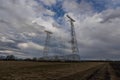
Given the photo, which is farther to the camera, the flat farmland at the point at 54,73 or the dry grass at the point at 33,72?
the flat farmland at the point at 54,73

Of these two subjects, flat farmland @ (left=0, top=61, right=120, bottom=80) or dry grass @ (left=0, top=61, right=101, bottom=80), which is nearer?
dry grass @ (left=0, top=61, right=101, bottom=80)

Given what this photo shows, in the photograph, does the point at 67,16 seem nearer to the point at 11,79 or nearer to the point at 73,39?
the point at 73,39

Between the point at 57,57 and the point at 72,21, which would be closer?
the point at 72,21

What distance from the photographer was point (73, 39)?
9506 cm

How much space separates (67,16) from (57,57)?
9633 centimetres

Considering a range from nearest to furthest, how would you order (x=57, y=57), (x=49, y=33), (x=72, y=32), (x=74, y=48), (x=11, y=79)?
(x=11, y=79)
(x=74, y=48)
(x=72, y=32)
(x=49, y=33)
(x=57, y=57)

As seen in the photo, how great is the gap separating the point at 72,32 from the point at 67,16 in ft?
26.9

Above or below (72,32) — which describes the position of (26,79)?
below

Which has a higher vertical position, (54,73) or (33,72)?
(33,72)

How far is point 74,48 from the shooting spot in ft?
300

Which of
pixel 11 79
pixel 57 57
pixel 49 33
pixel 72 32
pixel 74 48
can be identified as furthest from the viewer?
pixel 57 57

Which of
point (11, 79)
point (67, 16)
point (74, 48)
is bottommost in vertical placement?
point (11, 79)

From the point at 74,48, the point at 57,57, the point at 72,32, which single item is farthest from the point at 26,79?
the point at 57,57

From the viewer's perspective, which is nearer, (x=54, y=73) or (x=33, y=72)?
(x=54, y=73)
